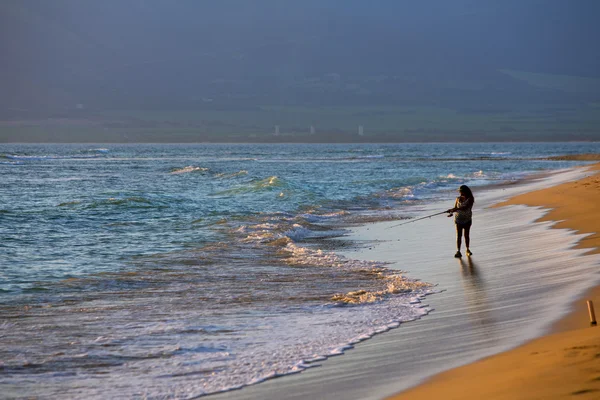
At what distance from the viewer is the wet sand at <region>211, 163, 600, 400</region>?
6066 mm

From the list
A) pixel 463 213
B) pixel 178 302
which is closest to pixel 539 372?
pixel 178 302

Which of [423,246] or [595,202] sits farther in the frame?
[595,202]

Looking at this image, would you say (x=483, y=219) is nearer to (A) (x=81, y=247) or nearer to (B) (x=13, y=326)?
(A) (x=81, y=247)

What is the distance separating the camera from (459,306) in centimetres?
885

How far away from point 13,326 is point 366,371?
173 inches

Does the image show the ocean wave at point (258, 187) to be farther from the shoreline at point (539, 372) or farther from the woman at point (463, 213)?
the shoreline at point (539, 372)

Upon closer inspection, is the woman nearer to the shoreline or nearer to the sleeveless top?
the sleeveless top

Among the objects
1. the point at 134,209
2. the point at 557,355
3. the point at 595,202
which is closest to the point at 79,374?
the point at 557,355

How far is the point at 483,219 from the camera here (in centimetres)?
1984

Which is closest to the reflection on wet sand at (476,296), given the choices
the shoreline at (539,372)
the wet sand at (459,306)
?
the wet sand at (459,306)

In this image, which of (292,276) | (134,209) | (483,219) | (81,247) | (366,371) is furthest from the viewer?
(134,209)

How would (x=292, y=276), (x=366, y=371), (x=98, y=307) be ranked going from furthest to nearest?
(x=292, y=276), (x=98, y=307), (x=366, y=371)

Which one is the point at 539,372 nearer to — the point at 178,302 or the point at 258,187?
the point at 178,302

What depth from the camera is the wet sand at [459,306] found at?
6066 millimetres
